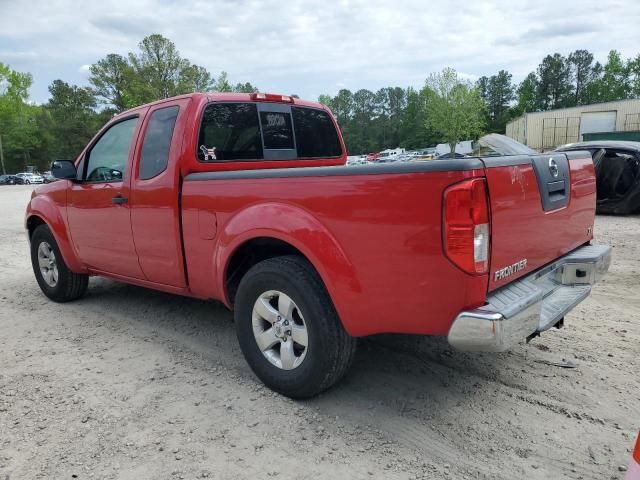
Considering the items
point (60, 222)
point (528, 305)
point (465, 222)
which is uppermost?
point (465, 222)

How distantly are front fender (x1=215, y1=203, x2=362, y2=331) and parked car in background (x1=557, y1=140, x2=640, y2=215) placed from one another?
357 inches

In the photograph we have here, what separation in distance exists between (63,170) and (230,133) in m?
1.84

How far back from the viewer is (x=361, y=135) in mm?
105062

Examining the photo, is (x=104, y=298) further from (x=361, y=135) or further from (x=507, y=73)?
(x=507, y=73)

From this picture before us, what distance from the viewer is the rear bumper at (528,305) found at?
229 cm

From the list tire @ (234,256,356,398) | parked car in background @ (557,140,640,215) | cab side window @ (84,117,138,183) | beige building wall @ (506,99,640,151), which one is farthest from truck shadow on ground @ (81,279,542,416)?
beige building wall @ (506,99,640,151)

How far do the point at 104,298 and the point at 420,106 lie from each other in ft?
347

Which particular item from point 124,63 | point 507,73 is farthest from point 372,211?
point 507,73

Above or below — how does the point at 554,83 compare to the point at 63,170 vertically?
above

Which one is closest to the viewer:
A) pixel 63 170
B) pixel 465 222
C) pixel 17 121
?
pixel 465 222

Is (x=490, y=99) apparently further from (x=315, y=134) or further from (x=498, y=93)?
(x=315, y=134)

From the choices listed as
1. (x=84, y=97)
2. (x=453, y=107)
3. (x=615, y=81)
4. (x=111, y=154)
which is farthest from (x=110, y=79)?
(x=615, y=81)

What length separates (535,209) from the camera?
2828mm

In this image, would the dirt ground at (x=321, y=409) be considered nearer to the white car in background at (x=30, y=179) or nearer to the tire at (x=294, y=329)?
the tire at (x=294, y=329)
